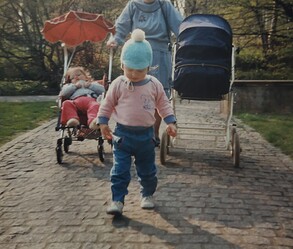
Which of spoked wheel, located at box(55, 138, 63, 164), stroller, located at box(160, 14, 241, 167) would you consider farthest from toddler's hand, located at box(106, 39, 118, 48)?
spoked wheel, located at box(55, 138, 63, 164)

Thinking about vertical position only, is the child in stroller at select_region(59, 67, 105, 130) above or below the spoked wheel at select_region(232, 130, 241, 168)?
above

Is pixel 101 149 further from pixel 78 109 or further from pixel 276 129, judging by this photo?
pixel 276 129

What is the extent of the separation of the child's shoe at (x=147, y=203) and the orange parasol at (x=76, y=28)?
3.12 m

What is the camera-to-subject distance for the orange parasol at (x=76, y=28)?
657 cm

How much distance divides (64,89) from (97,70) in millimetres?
10559

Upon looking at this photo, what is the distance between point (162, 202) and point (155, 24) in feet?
8.80

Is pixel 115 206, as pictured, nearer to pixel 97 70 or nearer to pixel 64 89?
pixel 64 89

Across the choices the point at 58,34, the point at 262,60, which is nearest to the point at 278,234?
the point at 58,34

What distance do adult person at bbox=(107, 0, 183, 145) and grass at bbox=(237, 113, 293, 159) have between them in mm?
2066

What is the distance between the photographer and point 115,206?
A: 12.6 ft

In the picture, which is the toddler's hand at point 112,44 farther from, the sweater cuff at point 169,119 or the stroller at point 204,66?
the sweater cuff at point 169,119


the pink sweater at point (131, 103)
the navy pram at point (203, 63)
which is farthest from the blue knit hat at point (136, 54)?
the navy pram at point (203, 63)

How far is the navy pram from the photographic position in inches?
217

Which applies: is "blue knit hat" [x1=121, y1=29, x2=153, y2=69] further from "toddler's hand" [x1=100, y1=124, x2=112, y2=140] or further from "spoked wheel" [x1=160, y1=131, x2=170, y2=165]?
"spoked wheel" [x1=160, y1=131, x2=170, y2=165]
